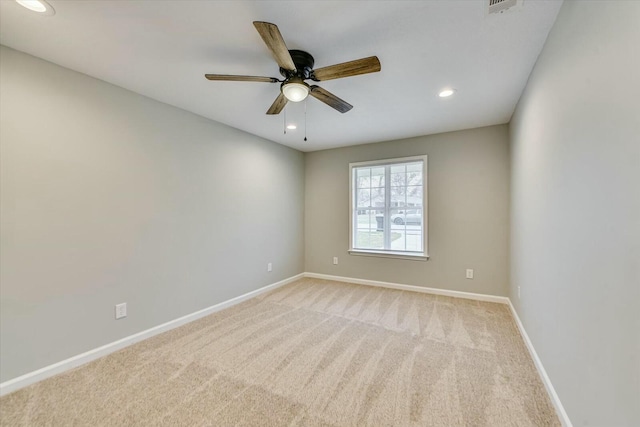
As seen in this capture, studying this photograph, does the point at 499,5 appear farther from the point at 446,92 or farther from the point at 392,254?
the point at 392,254

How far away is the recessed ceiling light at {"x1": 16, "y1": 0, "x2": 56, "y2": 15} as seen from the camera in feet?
4.64

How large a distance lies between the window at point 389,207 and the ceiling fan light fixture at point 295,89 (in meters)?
2.58

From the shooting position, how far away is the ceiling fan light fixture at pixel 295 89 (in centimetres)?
182

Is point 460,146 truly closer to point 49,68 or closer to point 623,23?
point 623,23

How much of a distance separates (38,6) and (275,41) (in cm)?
136

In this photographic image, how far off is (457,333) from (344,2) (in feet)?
9.69

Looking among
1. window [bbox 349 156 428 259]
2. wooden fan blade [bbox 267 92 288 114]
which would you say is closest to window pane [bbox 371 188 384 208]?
window [bbox 349 156 428 259]

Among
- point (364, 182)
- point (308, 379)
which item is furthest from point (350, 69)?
point (364, 182)

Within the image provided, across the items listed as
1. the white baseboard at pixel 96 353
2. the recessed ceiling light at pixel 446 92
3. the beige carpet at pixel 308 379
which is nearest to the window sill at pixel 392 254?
the beige carpet at pixel 308 379

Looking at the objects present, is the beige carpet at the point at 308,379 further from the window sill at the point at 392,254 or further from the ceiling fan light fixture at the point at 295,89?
the ceiling fan light fixture at the point at 295,89

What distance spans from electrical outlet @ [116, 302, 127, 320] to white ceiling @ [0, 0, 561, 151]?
2.03 metres

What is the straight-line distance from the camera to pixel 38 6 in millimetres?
1451

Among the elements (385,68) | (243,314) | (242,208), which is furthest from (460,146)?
(243,314)

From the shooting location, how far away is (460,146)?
3.67 metres
